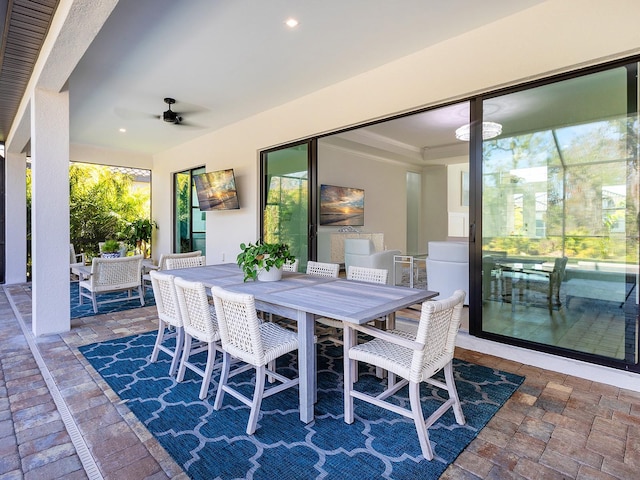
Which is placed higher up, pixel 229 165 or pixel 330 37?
pixel 330 37

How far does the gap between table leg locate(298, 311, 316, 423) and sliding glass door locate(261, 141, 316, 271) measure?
3.03m

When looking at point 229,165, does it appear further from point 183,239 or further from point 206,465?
point 206,465

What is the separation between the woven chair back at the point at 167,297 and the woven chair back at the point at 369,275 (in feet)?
5.16

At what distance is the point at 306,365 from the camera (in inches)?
85.0

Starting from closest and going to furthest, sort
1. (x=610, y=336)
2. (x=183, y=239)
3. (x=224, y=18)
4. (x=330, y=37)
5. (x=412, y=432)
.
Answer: (x=412, y=432) → (x=610, y=336) → (x=224, y=18) → (x=330, y=37) → (x=183, y=239)

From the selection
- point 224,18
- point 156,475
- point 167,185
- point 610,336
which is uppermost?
point 224,18

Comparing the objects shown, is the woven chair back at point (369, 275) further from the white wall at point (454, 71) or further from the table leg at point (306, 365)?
the white wall at point (454, 71)

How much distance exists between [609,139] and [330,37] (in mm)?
2511

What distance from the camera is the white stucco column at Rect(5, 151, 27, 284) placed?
678 centimetres

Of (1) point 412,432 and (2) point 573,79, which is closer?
(1) point 412,432

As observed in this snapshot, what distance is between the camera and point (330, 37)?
3285mm

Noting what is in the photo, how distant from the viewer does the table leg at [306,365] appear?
215 cm

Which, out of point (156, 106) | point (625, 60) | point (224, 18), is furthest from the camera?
point (156, 106)

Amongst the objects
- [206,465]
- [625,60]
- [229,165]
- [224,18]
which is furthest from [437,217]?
[206,465]
